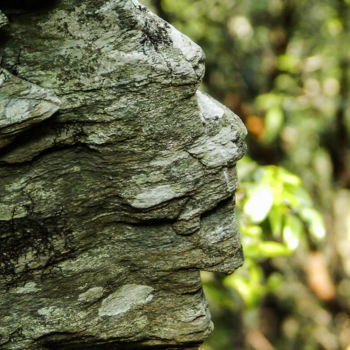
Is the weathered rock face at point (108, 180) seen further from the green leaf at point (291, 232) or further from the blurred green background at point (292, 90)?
the blurred green background at point (292, 90)

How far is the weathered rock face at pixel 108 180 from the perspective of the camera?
5.50ft

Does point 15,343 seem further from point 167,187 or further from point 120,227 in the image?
point 167,187

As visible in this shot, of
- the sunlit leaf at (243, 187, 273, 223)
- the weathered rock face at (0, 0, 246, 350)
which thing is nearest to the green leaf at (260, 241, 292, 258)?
the sunlit leaf at (243, 187, 273, 223)

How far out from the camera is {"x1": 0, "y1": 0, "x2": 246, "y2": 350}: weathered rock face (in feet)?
5.50

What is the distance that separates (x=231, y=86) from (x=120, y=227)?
4.21m

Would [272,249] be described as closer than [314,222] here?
No

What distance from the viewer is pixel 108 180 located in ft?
6.17

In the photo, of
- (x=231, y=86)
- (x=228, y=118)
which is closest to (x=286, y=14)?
(x=231, y=86)

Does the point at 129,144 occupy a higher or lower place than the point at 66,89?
lower

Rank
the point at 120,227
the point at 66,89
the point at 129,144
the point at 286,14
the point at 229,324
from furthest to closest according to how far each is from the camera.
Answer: the point at 229,324 < the point at 286,14 < the point at 120,227 < the point at 129,144 < the point at 66,89

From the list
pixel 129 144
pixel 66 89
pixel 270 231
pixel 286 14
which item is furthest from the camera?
pixel 286 14

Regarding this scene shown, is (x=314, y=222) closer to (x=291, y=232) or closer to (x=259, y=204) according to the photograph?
(x=291, y=232)

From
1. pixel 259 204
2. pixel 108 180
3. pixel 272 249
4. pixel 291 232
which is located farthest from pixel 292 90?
pixel 108 180

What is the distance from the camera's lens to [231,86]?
19.0ft
